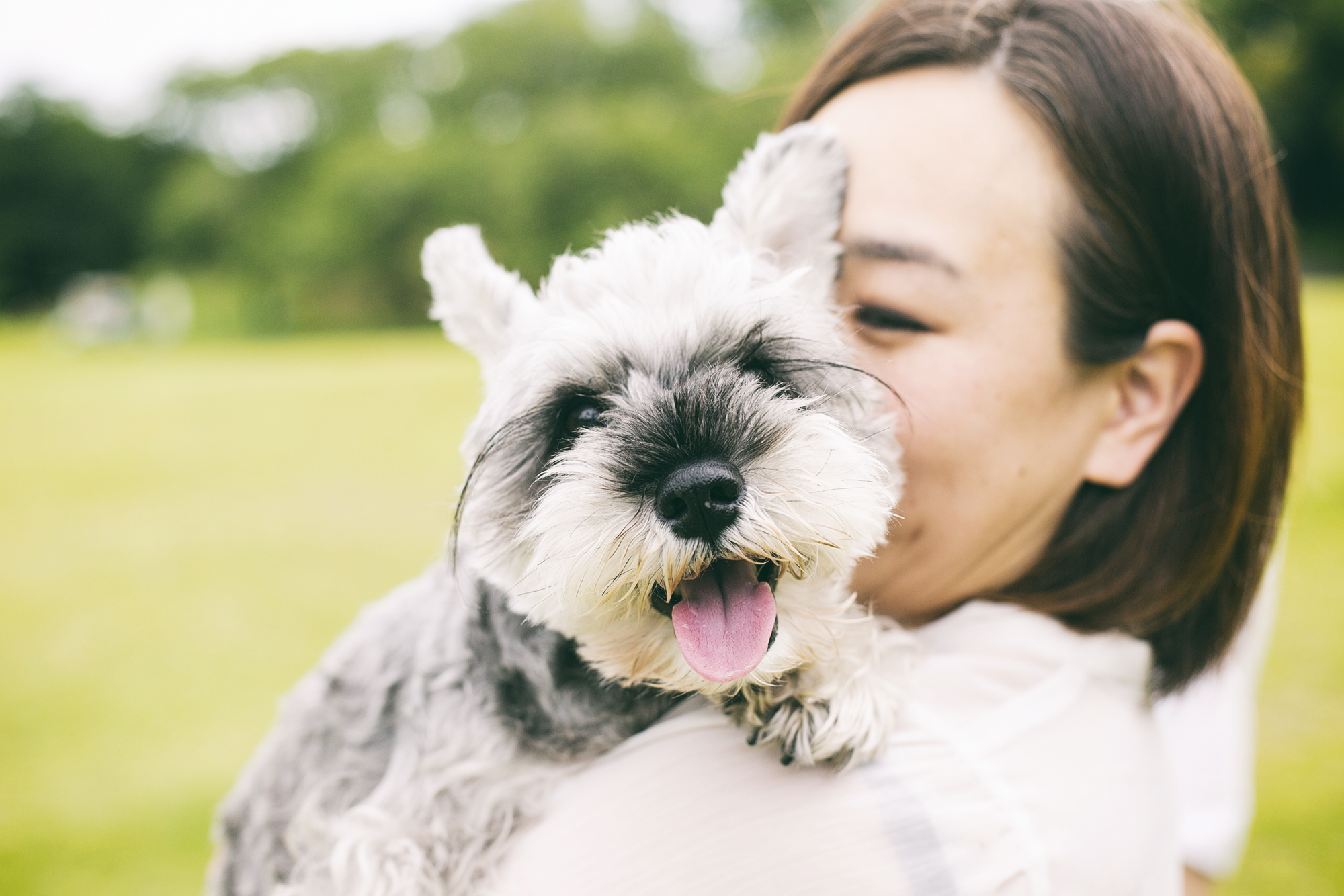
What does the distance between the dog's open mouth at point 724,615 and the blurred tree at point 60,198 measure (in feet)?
224

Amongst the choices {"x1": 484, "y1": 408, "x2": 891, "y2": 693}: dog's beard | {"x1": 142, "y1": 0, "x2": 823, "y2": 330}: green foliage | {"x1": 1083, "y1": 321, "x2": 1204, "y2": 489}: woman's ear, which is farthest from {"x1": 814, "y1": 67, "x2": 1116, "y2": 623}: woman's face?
{"x1": 142, "y1": 0, "x2": 823, "y2": 330}: green foliage

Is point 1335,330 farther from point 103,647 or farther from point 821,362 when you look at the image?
point 103,647

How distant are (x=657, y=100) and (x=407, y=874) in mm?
59940

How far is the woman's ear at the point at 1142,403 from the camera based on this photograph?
7.52 ft

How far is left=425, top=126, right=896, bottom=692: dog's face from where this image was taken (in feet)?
5.30

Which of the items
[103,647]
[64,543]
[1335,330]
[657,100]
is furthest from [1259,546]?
[657,100]

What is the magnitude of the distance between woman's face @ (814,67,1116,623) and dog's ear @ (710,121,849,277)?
92mm

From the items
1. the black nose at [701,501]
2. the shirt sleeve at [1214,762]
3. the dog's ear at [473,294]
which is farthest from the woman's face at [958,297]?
the shirt sleeve at [1214,762]

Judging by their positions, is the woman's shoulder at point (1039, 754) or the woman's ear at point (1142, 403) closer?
the woman's shoulder at point (1039, 754)

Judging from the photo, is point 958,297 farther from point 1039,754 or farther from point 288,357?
point 288,357

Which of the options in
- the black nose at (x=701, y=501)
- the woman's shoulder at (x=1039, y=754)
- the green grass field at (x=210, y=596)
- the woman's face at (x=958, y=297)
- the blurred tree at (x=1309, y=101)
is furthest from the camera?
the blurred tree at (x=1309, y=101)

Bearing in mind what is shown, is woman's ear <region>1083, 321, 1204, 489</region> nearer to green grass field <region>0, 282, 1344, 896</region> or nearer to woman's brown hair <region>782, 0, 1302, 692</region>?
woman's brown hair <region>782, 0, 1302, 692</region>

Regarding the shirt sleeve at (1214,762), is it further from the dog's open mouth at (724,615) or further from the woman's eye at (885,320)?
the dog's open mouth at (724,615)

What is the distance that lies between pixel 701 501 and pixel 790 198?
0.80 metres
